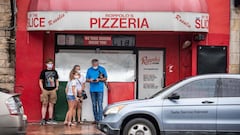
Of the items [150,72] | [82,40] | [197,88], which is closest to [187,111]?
[197,88]

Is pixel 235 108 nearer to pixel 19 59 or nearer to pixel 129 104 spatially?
pixel 129 104

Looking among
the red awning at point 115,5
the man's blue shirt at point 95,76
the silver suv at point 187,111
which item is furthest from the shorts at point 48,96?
the silver suv at point 187,111

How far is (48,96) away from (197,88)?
5.51m

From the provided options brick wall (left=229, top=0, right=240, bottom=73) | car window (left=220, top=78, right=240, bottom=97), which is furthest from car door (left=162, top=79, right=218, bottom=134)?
brick wall (left=229, top=0, right=240, bottom=73)

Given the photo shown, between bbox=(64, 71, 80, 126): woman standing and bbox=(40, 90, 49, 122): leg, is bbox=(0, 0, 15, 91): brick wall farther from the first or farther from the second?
bbox=(64, 71, 80, 126): woman standing

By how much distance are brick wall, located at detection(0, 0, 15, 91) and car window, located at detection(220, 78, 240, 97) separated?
6777 mm

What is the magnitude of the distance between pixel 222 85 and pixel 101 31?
200 inches

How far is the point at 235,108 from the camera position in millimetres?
10977

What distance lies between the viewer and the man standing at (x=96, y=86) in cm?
1539

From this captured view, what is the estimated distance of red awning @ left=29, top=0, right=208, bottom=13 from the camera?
1499cm

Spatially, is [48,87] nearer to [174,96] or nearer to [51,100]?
[51,100]

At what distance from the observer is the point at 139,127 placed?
A: 1112 centimetres

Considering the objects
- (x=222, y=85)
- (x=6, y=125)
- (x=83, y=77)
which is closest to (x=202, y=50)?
(x=83, y=77)

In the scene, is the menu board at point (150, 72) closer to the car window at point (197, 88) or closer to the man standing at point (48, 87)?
the man standing at point (48, 87)
